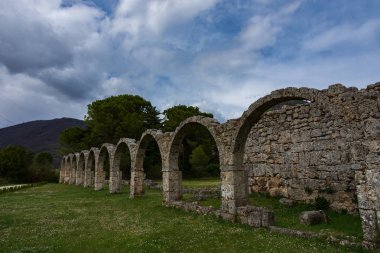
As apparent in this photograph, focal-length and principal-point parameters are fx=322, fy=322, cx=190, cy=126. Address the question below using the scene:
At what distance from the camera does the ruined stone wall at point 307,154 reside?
11.4 metres

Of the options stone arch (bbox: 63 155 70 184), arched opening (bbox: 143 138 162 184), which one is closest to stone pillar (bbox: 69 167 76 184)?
stone arch (bbox: 63 155 70 184)

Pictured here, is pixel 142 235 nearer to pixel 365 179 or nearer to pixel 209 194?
pixel 365 179

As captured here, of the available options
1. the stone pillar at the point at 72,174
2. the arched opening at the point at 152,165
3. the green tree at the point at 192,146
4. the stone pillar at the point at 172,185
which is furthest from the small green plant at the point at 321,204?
the stone pillar at the point at 72,174

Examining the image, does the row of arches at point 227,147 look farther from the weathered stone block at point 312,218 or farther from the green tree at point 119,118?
the green tree at point 119,118

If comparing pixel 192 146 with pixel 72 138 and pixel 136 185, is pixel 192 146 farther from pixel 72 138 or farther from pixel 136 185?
pixel 136 185

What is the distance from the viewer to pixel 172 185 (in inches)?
611

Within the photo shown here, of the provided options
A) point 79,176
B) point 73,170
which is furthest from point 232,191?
point 73,170

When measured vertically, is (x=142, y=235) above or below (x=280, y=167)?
below

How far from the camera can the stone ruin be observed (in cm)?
696

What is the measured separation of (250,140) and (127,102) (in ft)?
92.8

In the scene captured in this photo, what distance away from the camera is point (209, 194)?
17.9 m

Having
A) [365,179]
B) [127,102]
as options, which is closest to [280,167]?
[365,179]

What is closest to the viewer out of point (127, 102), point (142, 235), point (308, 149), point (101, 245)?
point (101, 245)

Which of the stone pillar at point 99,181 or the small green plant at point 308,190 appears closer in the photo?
the small green plant at point 308,190
